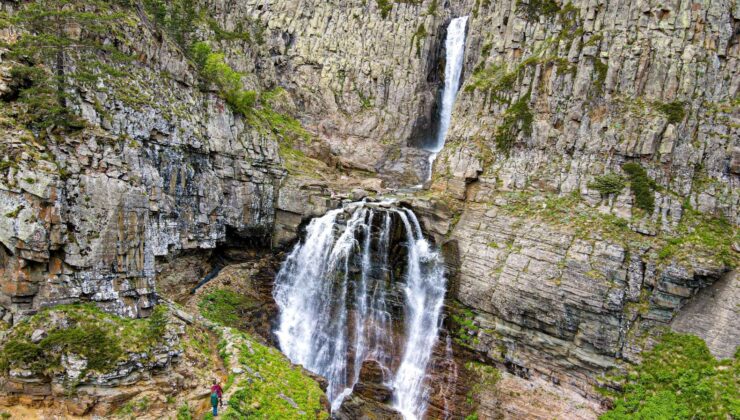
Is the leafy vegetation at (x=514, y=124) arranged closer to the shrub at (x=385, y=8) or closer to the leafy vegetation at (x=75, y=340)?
the shrub at (x=385, y=8)

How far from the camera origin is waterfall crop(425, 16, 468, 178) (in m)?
38.3

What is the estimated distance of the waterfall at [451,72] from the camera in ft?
126

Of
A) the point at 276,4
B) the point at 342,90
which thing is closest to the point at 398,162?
the point at 342,90

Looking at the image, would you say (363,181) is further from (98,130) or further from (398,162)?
(98,130)

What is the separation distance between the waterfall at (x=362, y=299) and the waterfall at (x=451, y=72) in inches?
548

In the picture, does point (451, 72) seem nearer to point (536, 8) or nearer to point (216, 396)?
point (536, 8)

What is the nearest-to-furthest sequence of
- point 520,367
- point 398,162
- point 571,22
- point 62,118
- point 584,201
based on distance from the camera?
point 62,118 → point 520,367 → point 584,201 → point 571,22 → point 398,162

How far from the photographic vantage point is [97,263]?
58.9 feet

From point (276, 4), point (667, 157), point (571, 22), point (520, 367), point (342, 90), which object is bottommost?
point (520, 367)

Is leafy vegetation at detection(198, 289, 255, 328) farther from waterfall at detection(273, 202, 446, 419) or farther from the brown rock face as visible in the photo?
the brown rock face

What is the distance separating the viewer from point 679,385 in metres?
18.9

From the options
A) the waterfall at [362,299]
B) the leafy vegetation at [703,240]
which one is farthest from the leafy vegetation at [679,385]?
the waterfall at [362,299]

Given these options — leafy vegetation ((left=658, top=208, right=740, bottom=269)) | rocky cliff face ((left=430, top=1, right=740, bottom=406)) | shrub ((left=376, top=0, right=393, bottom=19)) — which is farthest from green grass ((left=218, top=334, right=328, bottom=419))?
shrub ((left=376, top=0, right=393, bottom=19))

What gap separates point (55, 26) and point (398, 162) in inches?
957
